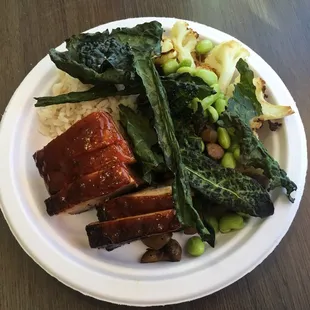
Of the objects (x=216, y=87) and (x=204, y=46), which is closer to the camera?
(x=216, y=87)

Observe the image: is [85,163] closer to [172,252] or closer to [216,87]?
[172,252]

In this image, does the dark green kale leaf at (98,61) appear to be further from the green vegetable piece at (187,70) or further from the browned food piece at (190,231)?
the browned food piece at (190,231)

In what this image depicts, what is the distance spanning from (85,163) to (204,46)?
69cm

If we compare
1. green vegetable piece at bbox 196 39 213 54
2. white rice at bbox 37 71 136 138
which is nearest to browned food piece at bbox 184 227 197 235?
white rice at bbox 37 71 136 138

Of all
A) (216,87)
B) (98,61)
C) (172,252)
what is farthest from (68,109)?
(172,252)

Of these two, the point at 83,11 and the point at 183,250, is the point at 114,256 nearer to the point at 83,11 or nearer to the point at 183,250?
the point at 183,250

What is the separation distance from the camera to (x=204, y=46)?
188cm

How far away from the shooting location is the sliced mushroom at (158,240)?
5.36 feet

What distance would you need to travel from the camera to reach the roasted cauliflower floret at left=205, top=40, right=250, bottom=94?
1833 mm

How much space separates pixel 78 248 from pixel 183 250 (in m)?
0.36

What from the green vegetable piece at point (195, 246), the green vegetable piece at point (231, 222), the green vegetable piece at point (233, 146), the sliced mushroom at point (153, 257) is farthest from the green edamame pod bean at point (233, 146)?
the sliced mushroom at point (153, 257)

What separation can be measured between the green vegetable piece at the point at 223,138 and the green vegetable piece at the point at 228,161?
3 centimetres

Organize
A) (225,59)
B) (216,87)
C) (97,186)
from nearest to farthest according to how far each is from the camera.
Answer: (97,186)
(216,87)
(225,59)

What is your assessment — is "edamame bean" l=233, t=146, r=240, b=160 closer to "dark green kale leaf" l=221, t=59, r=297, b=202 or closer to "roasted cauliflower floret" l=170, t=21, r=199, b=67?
"dark green kale leaf" l=221, t=59, r=297, b=202
